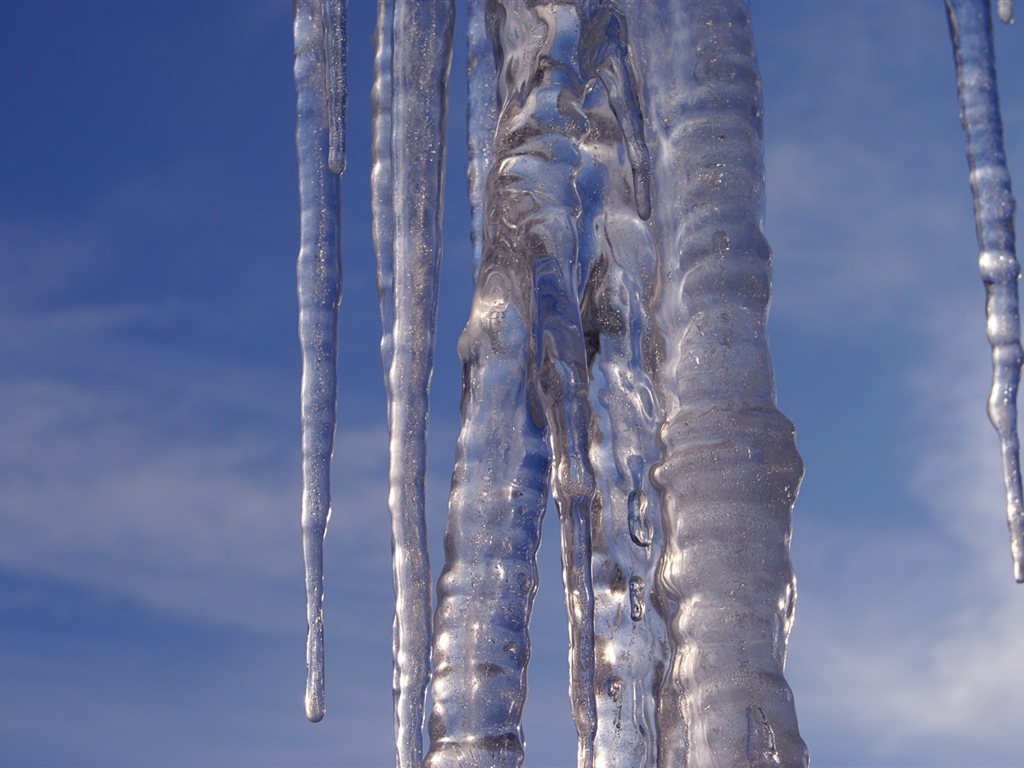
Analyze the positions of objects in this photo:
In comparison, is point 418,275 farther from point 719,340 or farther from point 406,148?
point 719,340

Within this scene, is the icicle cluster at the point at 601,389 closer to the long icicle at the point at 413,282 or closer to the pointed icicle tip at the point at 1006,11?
the long icicle at the point at 413,282

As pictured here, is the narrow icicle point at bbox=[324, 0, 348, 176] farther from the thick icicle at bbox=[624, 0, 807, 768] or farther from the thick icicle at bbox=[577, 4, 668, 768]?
the thick icicle at bbox=[624, 0, 807, 768]

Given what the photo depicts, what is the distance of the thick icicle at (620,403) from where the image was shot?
253 centimetres

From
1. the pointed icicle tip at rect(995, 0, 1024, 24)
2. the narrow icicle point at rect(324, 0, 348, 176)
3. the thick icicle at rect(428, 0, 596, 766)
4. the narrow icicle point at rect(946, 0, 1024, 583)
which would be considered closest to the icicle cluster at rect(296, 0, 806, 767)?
the thick icicle at rect(428, 0, 596, 766)

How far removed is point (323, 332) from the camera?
3180 mm

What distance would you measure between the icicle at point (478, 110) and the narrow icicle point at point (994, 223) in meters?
1.12

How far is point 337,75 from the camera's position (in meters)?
3.20

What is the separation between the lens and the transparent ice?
1.92 metres

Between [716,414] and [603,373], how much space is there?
67 centimetres

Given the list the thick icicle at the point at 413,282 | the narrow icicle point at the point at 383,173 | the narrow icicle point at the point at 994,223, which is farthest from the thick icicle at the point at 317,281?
the narrow icicle point at the point at 994,223

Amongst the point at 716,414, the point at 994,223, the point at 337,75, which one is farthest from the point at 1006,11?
the point at 337,75

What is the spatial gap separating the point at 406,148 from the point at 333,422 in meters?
0.77

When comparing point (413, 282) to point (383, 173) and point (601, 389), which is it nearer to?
point (383, 173)

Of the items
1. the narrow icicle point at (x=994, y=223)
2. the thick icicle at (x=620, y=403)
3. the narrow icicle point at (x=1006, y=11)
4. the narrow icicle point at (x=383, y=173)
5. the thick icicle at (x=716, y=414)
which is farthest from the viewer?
the narrow icicle point at (x=383, y=173)
